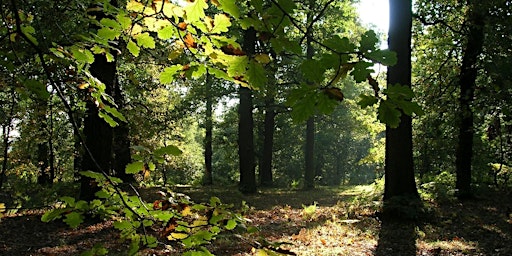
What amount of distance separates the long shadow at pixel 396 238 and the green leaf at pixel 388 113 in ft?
17.0

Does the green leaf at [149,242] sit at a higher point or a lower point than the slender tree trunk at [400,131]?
lower

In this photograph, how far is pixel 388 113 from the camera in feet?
4.06

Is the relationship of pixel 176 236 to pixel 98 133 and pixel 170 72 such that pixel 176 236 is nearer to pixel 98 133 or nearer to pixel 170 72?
pixel 170 72

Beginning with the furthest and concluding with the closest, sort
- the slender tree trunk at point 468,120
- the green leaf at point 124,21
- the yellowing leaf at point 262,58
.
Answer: the slender tree trunk at point 468,120
the green leaf at point 124,21
the yellowing leaf at point 262,58

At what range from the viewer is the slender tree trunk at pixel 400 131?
7.98 meters

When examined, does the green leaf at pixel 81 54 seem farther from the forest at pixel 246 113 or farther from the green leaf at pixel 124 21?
the green leaf at pixel 124 21

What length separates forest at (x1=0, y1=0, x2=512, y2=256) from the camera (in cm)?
142

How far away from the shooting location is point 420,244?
20.5 ft

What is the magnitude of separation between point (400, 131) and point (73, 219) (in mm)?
7442

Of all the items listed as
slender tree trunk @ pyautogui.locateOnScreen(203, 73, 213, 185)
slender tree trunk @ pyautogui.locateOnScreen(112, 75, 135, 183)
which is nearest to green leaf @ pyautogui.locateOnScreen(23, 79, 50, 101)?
slender tree trunk @ pyautogui.locateOnScreen(112, 75, 135, 183)

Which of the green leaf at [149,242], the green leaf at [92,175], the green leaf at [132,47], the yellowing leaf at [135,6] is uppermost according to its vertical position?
the yellowing leaf at [135,6]

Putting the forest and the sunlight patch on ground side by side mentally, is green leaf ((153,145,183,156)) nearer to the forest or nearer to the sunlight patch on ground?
the forest

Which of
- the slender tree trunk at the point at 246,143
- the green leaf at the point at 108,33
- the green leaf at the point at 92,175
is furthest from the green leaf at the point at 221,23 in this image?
the slender tree trunk at the point at 246,143

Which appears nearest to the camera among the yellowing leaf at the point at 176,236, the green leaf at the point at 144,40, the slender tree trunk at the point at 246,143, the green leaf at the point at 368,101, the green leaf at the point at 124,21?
the green leaf at the point at 368,101
